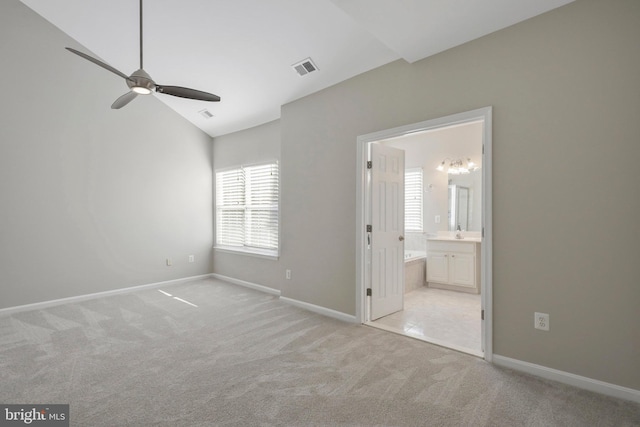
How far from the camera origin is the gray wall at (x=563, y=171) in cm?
212

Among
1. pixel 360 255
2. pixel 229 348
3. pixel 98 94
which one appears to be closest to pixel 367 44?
pixel 360 255

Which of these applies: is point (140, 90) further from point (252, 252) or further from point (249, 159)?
point (252, 252)

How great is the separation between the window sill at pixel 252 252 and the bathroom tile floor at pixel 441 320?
198cm

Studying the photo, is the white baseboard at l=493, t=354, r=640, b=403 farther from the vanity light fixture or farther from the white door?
the vanity light fixture

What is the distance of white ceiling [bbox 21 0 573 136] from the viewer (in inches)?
97.3

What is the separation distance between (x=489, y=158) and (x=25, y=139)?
5.31 m

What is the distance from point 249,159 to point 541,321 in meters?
4.48

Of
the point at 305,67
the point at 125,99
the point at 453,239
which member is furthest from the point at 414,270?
the point at 125,99

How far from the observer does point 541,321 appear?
2420 millimetres

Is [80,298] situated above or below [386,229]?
below

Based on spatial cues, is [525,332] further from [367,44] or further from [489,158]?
[367,44]

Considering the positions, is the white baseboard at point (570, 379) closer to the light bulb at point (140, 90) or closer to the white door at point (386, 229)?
the white door at point (386, 229)

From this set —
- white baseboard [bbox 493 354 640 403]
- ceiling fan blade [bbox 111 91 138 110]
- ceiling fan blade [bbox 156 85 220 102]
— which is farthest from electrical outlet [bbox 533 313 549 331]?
ceiling fan blade [bbox 111 91 138 110]

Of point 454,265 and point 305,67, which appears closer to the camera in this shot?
point 305,67
